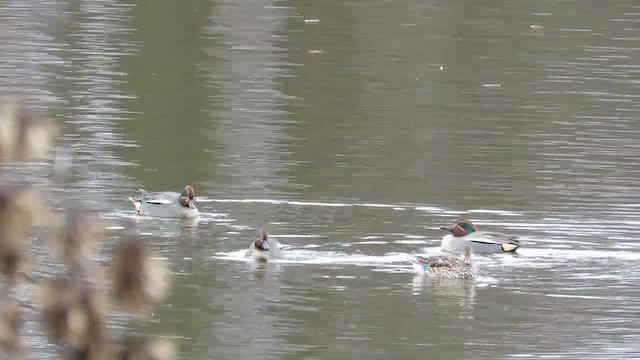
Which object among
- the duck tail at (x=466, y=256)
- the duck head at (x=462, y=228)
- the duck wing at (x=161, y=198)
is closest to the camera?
the duck tail at (x=466, y=256)

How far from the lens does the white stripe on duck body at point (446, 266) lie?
14.0 m

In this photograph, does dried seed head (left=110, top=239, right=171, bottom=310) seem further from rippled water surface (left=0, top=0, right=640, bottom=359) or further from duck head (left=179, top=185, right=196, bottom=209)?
duck head (left=179, top=185, right=196, bottom=209)

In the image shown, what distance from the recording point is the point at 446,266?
14.0 meters

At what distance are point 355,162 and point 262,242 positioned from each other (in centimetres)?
→ 581

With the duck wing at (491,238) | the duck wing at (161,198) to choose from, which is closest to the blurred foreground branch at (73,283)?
the duck wing at (491,238)

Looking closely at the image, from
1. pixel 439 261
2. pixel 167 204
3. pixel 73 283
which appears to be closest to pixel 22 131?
pixel 73 283

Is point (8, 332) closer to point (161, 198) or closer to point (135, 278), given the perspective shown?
point (135, 278)

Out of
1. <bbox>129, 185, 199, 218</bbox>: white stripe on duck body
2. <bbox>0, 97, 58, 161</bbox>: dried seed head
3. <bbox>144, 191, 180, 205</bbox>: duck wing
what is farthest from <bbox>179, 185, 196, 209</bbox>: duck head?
<bbox>0, 97, 58, 161</bbox>: dried seed head

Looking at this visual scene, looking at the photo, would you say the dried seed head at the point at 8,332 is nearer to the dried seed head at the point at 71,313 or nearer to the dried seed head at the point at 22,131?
the dried seed head at the point at 71,313

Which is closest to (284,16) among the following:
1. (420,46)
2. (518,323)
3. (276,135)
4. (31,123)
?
(420,46)

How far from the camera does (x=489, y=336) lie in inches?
478

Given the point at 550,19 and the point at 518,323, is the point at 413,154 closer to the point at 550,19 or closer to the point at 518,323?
the point at 518,323

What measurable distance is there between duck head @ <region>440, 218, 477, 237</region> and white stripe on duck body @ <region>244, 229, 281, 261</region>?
1919 millimetres

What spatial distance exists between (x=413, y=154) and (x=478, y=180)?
6.32 ft
